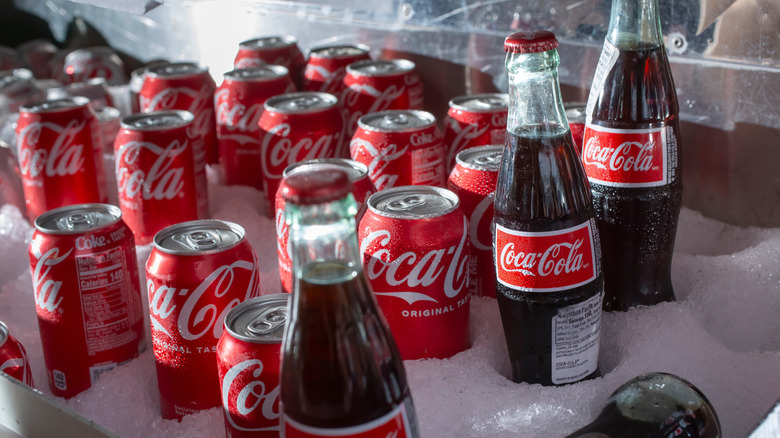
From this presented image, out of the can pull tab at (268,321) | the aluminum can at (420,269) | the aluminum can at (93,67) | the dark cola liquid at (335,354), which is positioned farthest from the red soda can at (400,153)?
the aluminum can at (93,67)

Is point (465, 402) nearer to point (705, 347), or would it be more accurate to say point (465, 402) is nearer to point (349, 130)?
point (705, 347)

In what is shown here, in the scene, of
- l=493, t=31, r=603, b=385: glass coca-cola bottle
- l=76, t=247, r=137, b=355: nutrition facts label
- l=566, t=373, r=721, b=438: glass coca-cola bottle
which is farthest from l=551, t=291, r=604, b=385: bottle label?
l=76, t=247, r=137, b=355: nutrition facts label

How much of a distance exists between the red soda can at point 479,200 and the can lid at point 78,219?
0.57m

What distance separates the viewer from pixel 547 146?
1046 mm

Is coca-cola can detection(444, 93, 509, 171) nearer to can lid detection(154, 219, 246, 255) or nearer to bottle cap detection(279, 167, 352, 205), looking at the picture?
can lid detection(154, 219, 246, 255)

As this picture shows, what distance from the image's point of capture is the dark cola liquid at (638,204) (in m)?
1.16

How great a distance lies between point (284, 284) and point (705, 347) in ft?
2.23

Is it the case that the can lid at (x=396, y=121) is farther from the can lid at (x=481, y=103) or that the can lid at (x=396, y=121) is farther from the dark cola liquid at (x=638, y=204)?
the dark cola liquid at (x=638, y=204)

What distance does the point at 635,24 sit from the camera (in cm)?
116

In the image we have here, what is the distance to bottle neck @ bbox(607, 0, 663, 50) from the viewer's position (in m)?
1.14

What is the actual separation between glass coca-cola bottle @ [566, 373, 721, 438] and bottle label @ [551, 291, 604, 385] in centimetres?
12

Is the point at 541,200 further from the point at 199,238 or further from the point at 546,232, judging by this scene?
the point at 199,238

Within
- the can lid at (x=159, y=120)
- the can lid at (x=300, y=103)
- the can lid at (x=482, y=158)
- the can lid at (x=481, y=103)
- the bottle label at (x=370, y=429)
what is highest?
the can lid at (x=481, y=103)

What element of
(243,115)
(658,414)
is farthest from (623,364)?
(243,115)
